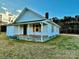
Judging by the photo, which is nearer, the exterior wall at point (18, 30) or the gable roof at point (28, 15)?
the gable roof at point (28, 15)

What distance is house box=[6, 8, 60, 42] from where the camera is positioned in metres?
20.7

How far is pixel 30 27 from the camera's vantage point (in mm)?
23203

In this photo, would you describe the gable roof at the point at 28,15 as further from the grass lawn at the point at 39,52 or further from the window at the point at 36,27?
the grass lawn at the point at 39,52

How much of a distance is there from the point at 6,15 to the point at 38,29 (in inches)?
1048

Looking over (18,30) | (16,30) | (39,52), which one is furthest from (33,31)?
(39,52)

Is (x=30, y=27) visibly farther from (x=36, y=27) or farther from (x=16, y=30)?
(x=16, y=30)

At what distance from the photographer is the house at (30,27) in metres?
20.7

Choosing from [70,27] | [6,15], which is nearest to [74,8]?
[70,27]

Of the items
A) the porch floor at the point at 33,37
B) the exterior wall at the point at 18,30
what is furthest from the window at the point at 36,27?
the exterior wall at the point at 18,30

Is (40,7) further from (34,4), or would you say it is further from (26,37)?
(26,37)

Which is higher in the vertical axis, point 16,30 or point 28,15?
point 28,15

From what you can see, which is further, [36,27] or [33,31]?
[33,31]

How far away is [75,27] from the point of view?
41.8 meters

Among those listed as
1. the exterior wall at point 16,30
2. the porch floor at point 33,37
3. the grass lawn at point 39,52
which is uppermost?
the exterior wall at point 16,30
